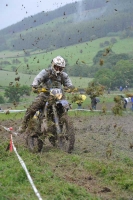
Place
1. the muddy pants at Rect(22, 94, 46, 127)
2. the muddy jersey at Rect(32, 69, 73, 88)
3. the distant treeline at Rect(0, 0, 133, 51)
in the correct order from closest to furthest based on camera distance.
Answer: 1. the muddy pants at Rect(22, 94, 46, 127)
2. the muddy jersey at Rect(32, 69, 73, 88)
3. the distant treeline at Rect(0, 0, 133, 51)

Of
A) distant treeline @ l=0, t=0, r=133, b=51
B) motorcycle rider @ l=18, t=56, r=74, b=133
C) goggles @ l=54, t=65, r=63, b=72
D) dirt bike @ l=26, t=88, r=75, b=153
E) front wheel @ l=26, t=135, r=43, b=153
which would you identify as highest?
distant treeline @ l=0, t=0, r=133, b=51

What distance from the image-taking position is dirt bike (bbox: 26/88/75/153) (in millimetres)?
10641

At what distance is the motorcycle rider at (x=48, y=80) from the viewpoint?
11148mm

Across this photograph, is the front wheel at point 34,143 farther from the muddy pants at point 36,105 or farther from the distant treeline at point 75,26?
the distant treeline at point 75,26

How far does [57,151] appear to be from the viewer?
35.0 feet

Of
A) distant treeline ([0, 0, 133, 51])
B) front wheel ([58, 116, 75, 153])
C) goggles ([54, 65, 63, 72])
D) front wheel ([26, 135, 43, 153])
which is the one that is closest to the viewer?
front wheel ([58, 116, 75, 153])

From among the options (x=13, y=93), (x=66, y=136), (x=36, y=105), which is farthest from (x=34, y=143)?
(x=13, y=93)

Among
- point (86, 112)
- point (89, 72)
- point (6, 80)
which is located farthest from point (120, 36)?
point (86, 112)

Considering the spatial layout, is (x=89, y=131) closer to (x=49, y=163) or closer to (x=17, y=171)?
(x=49, y=163)

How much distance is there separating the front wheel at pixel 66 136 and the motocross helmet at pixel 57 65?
4.18 feet

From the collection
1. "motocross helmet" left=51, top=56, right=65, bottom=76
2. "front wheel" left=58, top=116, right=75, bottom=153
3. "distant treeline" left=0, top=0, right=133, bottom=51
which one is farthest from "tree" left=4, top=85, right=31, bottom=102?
"front wheel" left=58, top=116, right=75, bottom=153

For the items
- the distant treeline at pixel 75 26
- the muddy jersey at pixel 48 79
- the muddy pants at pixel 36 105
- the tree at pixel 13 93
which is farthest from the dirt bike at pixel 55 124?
the distant treeline at pixel 75 26

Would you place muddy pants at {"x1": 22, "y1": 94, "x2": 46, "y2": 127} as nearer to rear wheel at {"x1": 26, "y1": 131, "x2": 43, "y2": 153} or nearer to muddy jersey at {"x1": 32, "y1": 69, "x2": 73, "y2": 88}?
muddy jersey at {"x1": 32, "y1": 69, "x2": 73, "y2": 88}

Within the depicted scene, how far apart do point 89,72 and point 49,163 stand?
46.4 meters
